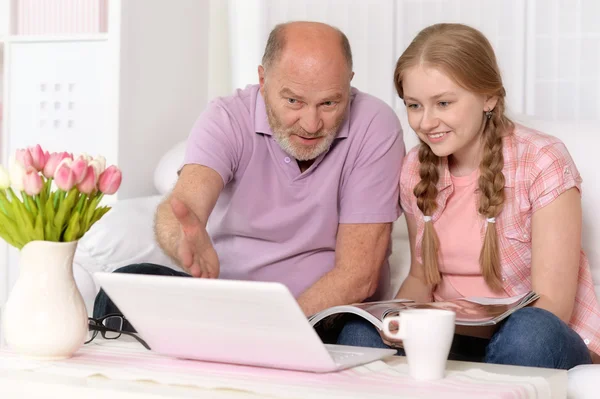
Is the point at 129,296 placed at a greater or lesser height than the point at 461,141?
lesser

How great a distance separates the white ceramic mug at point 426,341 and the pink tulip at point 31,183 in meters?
0.47

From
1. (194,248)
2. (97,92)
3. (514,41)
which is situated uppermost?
(514,41)

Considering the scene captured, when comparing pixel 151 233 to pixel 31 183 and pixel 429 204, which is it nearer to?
pixel 429 204

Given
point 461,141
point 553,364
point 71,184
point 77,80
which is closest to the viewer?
point 71,184

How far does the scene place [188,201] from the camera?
1.65m

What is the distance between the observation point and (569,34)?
8.46ft

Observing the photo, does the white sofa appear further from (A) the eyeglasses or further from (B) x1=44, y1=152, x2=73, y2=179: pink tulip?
(B) x1=44, y1=152, x2=73, y2=179: pink tulip

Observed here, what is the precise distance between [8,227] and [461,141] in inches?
30.9

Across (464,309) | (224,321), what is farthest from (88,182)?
(464,309)

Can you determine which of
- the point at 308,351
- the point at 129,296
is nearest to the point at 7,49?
the point at 129,296

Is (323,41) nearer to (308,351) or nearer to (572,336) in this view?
(572,336)

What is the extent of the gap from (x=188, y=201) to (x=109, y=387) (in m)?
0.76

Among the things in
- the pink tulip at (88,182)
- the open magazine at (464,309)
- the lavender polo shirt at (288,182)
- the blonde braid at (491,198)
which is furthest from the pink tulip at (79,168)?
the blonde braid at (491,198)

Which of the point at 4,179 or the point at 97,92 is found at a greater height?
the point at 97,92
